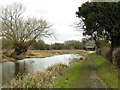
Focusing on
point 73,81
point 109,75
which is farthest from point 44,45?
point 73,81

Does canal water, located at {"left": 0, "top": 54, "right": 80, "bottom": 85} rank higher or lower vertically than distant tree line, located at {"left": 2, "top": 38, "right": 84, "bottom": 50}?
lower

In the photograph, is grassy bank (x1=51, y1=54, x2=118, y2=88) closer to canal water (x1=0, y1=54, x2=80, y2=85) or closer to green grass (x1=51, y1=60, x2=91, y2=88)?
green grass (x1=51, y1=60, x2=91, y2=88)

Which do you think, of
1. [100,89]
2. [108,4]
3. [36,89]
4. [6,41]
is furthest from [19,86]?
[6,41]

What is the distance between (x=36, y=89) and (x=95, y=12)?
1804cm

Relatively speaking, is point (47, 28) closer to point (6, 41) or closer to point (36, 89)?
point (6, 41)

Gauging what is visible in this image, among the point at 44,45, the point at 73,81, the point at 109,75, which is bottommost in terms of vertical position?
the point at 73,81

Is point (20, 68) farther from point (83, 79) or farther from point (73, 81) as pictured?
point (73, 81)

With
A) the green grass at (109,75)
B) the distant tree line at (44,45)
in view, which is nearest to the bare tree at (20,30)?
the distant tree line at (44,45)

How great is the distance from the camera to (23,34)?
68.3m

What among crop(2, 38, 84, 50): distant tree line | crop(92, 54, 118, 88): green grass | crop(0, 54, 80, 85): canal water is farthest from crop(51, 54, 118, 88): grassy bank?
crop(2, 38, 84, 50): distant tree line

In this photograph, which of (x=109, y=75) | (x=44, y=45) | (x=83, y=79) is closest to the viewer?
(x=83, y=79)

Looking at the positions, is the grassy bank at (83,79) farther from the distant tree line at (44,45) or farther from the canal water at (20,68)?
the distant tree line at (44,45)

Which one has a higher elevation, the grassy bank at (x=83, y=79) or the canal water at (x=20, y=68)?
the grassy bank at (x=83, y=79)

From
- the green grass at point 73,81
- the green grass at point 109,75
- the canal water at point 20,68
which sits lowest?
the canal water at point 20,68
